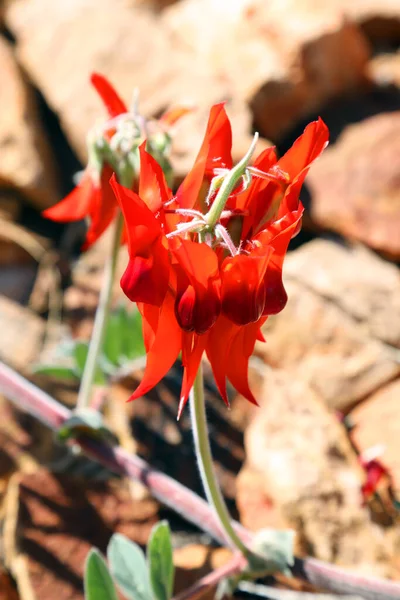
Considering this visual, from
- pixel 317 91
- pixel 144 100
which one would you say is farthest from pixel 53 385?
pixel 317 91

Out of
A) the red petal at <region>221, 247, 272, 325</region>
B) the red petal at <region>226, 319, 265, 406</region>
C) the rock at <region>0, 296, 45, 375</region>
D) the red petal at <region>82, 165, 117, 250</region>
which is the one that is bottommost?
the rock at <region>0, 296, 45, 375</region>

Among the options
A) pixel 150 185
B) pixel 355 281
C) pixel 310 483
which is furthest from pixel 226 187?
pixel 355 281

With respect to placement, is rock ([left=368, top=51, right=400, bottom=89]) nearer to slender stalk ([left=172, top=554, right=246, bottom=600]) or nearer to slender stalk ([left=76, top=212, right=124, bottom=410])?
slender stalk ([left=76, top=212, right=124, bottom=410])

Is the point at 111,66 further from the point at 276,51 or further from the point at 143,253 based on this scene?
the point at 143,253

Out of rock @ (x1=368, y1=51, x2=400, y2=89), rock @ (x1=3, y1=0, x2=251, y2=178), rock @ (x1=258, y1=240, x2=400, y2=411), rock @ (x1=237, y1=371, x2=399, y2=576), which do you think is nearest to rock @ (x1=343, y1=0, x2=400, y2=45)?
rock @ (x1=368, y1=51, x2=400, y2=89)

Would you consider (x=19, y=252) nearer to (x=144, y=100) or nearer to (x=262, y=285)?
(x=144, y=100)

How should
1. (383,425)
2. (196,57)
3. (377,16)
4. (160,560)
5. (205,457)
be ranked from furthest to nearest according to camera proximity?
(377,16) < (196,57) < (383,425) < (160,560) < (205,457)
